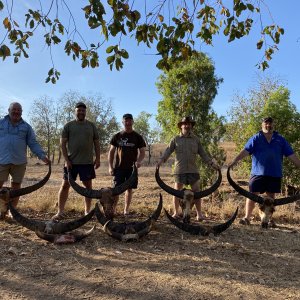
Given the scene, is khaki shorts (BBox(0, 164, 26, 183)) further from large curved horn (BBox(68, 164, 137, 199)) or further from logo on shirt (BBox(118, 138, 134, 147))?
logo on shirt (BBox(118, 138, 134, 147))

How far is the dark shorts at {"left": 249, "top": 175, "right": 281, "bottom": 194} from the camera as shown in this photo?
7.36m

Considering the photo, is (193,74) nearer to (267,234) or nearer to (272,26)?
(267,234)

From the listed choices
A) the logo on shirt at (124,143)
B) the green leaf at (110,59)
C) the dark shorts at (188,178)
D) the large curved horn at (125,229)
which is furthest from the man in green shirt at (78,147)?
the green leaf at (110,59)

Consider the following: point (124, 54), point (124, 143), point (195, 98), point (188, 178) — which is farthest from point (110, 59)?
point (195, 98)

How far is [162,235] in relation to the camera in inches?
256

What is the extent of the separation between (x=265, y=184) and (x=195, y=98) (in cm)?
595

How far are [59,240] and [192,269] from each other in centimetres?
217

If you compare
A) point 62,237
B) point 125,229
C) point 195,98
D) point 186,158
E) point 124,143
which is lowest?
point 62,237

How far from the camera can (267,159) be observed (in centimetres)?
730

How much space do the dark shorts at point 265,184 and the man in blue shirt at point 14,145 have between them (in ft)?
13.5

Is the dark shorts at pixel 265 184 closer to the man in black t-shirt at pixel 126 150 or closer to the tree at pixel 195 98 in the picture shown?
the man in black t-shirt at pixel 126 150

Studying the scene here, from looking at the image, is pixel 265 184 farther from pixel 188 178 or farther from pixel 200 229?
pixel 200 229

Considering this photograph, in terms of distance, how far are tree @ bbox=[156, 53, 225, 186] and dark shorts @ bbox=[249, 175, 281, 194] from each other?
5.14 meters

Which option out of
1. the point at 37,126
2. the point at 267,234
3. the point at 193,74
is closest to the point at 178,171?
the point at 267,234
